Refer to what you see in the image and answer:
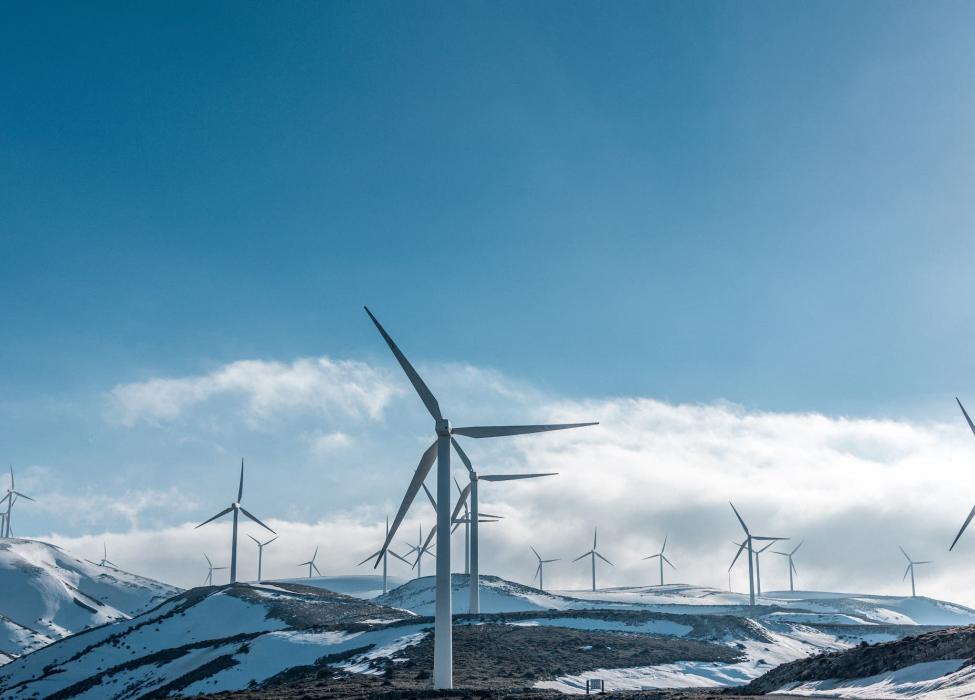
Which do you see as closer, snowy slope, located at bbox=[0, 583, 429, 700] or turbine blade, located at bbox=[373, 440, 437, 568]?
turbine blade, located at bbox=[373, 440, 437, 568]

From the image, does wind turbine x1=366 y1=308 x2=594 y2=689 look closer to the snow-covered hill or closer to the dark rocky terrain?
the dark rocky terrain

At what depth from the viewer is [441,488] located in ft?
132

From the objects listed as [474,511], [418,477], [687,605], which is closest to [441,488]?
[418,477]

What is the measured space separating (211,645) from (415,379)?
47.4 m

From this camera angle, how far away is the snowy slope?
6625 centimetres

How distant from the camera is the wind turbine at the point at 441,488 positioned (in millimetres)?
38781

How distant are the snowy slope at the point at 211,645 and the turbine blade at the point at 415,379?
21.9m

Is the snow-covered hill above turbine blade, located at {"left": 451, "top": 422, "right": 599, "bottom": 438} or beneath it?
beneath

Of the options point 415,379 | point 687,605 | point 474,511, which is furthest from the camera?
point 687,605

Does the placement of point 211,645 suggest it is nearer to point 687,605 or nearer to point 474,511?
point 474,511

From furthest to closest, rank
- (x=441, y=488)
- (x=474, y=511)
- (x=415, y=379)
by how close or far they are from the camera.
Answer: (x=474, y=511), (x=415, y=379), (x=441, y=488)

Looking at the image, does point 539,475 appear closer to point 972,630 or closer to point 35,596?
point 972,630

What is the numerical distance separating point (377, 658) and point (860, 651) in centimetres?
3194

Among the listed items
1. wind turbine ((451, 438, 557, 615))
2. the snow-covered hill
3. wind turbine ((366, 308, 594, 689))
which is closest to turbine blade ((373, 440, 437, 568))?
wind turbine ((366, 308, 594, 689))
